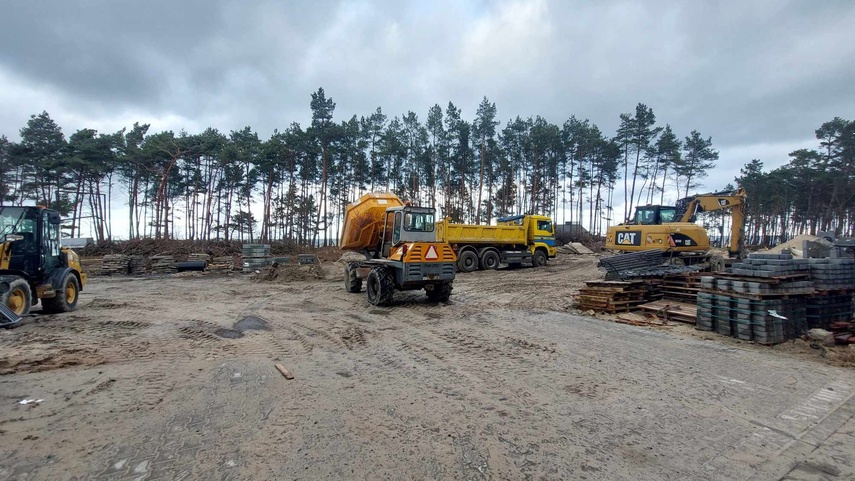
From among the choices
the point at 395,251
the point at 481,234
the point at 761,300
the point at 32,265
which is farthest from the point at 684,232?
the point at 32,265

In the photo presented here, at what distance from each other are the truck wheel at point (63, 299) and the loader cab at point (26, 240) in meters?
0.53

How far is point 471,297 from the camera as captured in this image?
43.0 feet

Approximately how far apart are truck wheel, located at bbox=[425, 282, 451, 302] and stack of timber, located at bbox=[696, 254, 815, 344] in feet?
20.1

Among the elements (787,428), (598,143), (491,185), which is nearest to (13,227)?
(787,428)

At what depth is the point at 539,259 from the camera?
23.9 m

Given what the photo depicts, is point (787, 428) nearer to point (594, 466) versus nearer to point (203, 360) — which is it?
point (594, 466)

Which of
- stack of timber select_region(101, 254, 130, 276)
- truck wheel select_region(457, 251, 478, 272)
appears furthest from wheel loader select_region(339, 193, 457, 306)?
stack of timber select_region(101, 254, 130, 276)

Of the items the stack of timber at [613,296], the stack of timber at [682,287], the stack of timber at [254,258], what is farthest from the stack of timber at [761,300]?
the stack of timber at [254,258]

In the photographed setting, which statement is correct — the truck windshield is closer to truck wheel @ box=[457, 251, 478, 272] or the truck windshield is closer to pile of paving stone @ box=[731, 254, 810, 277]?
pile of paving stone @ box=[731, 254, 810, 277]

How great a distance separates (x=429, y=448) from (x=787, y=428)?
11.4ft

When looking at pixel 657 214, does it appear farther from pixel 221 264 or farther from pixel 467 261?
pixel 221 264

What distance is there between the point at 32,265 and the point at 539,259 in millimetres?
21422

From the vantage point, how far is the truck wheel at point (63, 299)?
34.0 feet

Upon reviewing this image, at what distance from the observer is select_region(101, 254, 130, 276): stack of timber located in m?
23.9
